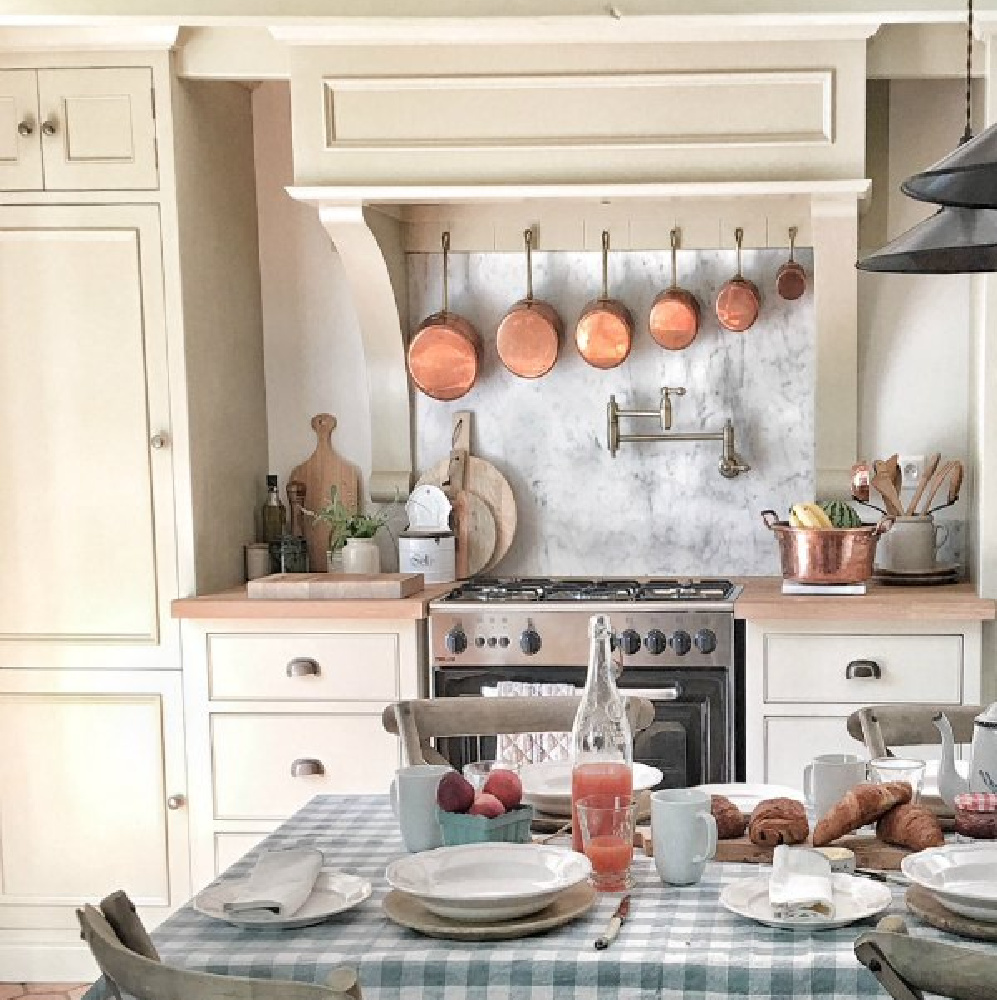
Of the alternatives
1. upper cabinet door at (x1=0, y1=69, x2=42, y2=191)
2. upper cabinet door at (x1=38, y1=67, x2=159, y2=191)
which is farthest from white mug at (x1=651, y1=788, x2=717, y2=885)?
upper cabinet door at (x1=0, y1=69, x2=42, y2=191)

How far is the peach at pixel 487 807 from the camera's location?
1.80m

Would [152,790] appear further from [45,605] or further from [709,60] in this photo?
[709,60]

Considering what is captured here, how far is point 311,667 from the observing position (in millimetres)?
3283

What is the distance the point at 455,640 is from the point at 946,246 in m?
1.78

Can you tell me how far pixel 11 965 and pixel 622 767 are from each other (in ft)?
7.83

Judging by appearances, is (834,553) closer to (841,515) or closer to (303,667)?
(841,515)

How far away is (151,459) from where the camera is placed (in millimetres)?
3396

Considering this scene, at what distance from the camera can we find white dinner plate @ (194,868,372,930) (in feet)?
5.14

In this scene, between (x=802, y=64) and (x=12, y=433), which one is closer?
(x=802, y=64)

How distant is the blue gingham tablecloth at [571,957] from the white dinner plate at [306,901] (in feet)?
0.04

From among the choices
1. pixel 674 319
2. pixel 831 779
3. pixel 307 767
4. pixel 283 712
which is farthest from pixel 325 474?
pixel 831 779

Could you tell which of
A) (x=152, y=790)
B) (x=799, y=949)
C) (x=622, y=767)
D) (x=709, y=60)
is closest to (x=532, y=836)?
(x=622, y=767)

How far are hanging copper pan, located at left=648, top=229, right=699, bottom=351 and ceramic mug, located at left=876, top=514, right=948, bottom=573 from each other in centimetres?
74

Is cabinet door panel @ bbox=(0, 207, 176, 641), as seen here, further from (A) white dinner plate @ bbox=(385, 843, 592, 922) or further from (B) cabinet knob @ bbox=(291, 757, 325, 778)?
(A) white dinner plate @ bbox=(385, 843, 592, 922)
